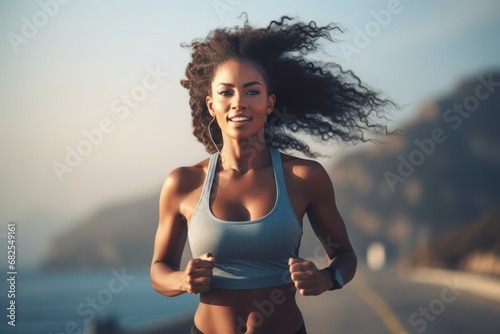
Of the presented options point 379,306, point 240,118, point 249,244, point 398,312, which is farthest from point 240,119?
point 379,306

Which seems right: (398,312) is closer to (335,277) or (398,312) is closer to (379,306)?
(379,306)

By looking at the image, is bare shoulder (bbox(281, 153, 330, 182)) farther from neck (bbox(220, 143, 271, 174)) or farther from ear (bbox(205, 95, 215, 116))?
ear (bbox(205, 95, 215, 116))

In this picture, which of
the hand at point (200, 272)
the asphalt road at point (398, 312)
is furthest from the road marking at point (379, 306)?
the hand at point (200, 272)

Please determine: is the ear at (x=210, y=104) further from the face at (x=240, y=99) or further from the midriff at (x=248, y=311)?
the midriff at (x=248, y=311)

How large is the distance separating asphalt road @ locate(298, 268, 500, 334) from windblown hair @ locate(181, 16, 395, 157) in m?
5.38

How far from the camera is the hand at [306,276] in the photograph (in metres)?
3.21

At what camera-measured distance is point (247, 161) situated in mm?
3709

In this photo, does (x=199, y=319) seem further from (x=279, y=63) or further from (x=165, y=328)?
(x=165, y=328)

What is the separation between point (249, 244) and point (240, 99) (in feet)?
2.10

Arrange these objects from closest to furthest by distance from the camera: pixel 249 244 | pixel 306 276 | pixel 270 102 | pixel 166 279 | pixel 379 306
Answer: pixel 306 276 → pixel 249 244 → pixel 166 279 → pixel 270 102 → pixel 379 306

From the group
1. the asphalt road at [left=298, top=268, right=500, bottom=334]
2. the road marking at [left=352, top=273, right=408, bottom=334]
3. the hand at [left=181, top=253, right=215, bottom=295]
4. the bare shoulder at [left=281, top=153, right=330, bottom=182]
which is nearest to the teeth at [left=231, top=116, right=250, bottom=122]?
the bare shoulder at [left=281, top=153, right=330, bottom=182]

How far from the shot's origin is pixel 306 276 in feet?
10.6

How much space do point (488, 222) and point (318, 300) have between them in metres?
12.1

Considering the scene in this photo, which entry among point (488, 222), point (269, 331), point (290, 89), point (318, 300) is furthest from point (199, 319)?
point (488, 222)
